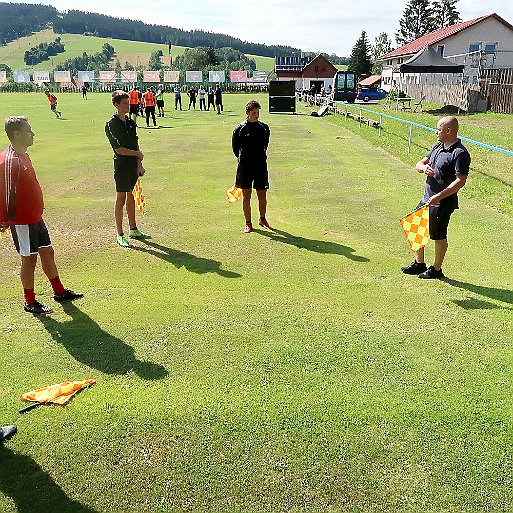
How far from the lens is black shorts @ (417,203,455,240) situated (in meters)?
5.73

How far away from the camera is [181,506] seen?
112 inches

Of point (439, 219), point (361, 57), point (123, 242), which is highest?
point (361, 57)

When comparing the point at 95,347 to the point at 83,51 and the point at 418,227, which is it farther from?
the point at 83,51

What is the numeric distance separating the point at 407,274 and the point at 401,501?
3683 millimetres

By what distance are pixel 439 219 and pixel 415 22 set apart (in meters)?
99.2

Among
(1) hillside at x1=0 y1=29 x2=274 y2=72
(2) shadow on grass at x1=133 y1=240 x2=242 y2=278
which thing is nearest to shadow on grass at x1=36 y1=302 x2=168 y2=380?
(2) shadow on grass at x1=133 y1=240 x2=242 y2=278

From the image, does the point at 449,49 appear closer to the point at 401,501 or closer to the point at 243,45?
the point at 401,501

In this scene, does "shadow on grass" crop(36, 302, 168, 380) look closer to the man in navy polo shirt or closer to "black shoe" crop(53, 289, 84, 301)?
"black shoe" crop(53, 289, 84, 301)

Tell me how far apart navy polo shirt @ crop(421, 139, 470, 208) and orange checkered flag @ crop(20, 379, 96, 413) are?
163 inches

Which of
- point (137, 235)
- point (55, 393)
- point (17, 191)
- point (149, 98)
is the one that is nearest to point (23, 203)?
point (17, 191)

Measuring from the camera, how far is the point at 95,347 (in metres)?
4.53

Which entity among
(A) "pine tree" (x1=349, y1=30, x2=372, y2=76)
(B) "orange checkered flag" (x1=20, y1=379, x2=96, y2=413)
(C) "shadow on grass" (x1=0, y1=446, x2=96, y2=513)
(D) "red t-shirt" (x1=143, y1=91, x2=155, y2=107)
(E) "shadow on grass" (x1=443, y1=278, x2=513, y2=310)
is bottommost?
(C) "shadow on grass" (x1=0, y1=446, x2=96, y2=513)

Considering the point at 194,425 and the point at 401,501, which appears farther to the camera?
the point at 194,425

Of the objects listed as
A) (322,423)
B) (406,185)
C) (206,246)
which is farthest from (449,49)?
(322,423)
